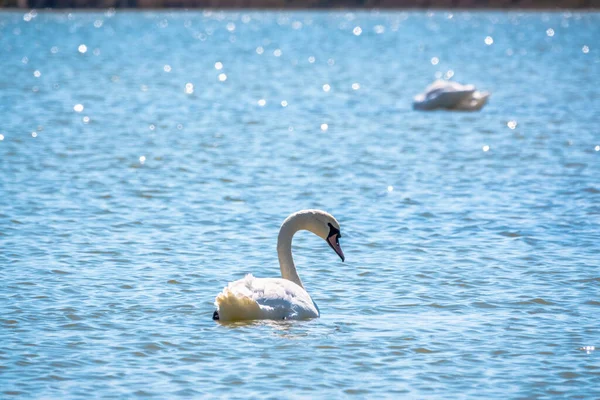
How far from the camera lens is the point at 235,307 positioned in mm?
10422

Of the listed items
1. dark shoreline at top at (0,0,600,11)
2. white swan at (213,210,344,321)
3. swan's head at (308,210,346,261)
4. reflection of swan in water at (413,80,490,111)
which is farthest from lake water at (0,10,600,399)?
dark shoreline at top at (0,0,600,11)

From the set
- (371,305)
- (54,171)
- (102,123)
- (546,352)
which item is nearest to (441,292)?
(371,305)

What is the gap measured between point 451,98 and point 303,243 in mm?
15232

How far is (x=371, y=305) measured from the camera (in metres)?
11.5

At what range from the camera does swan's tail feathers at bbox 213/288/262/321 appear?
10.3 m

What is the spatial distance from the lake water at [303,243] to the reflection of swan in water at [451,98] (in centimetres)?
34

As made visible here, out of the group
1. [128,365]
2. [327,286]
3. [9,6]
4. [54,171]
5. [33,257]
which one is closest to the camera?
[128,365]

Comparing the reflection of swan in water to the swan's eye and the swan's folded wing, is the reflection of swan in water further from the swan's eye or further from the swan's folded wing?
the swan's folded wing

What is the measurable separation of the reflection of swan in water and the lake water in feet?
1.13

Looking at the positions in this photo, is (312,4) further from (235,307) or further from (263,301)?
(235,307)

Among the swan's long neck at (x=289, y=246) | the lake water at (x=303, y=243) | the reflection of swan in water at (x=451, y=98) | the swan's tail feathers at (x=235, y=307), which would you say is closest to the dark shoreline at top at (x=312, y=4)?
the lake water at (x=303, y=243)

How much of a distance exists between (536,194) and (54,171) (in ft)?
25.1

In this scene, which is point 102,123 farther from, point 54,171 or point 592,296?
point 592,296

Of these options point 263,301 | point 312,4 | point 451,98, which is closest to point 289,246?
point 263,301
